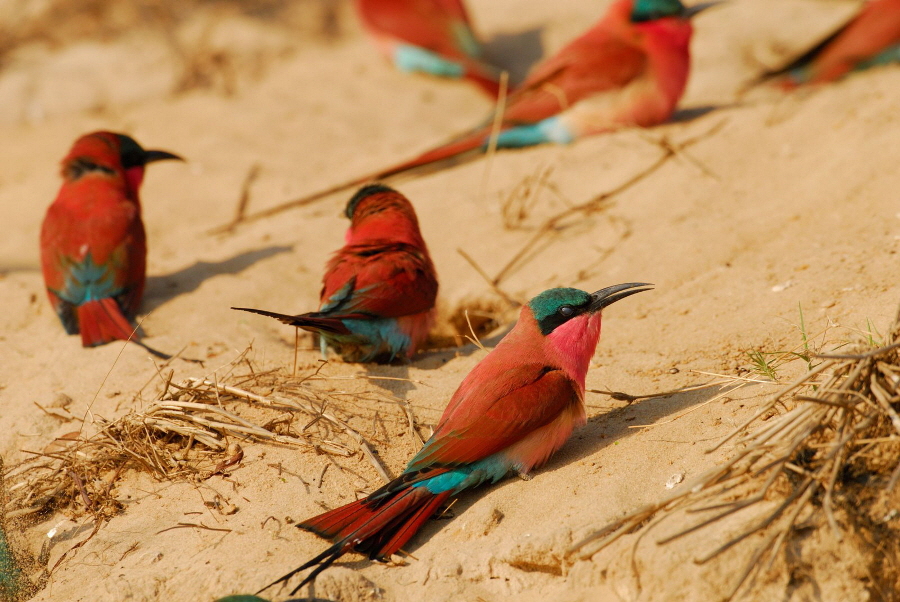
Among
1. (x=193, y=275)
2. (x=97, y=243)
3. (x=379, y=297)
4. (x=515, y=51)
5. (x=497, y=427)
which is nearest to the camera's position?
(x=497, y=427)

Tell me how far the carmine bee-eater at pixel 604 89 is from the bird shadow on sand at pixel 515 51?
1534mm

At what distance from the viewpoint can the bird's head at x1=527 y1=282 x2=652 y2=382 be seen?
2.61 meters

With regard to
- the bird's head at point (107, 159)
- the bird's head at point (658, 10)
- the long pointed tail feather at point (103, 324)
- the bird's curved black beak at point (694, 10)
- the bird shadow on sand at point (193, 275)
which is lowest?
the bird shadow on sand at point (193, 275)

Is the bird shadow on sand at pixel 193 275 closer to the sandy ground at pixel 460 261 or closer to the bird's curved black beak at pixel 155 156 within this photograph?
the sandy ground at pixel 460 261

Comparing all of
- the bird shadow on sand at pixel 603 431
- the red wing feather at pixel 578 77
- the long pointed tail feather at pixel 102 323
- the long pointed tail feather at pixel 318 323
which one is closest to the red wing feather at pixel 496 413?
the bird shadow on sand at pixel 603 431

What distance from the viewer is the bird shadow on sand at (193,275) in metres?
3.88

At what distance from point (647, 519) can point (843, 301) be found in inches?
44.9

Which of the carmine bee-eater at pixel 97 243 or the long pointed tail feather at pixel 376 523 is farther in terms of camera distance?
the carmine bee-eater at pixel 97 243

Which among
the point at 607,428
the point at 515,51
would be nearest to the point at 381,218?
the point at 607,428

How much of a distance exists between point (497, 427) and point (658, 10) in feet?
10.7

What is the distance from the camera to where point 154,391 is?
293cm

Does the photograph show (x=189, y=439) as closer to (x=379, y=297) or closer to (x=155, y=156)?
(x=379, y=297)

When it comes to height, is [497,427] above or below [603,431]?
above

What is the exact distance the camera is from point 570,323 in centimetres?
264
